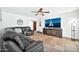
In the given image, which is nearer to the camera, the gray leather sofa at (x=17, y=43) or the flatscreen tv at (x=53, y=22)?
the gray leather sofa at (x=17, y=43)

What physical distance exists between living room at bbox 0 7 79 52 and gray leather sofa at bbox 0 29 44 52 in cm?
8

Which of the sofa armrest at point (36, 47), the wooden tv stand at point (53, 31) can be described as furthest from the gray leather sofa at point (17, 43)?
the wooden tv stand at point (53, 31)

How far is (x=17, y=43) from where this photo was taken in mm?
2521

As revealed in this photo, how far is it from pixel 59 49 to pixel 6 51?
1.19m

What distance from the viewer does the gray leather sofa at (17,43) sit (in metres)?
2.47

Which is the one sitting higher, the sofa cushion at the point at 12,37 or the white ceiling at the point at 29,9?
the white ceiling at the point at 29,9

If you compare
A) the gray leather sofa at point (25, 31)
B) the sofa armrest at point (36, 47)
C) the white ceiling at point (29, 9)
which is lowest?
the sofa armrest at point (36, 47)

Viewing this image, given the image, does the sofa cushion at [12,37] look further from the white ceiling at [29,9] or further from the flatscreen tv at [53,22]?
the flatscreen tv at [53,22]

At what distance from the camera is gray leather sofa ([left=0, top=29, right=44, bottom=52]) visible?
2.47 m

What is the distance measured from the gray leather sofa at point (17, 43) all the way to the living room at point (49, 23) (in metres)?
0.08

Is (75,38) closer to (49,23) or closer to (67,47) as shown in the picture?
(67,47)
